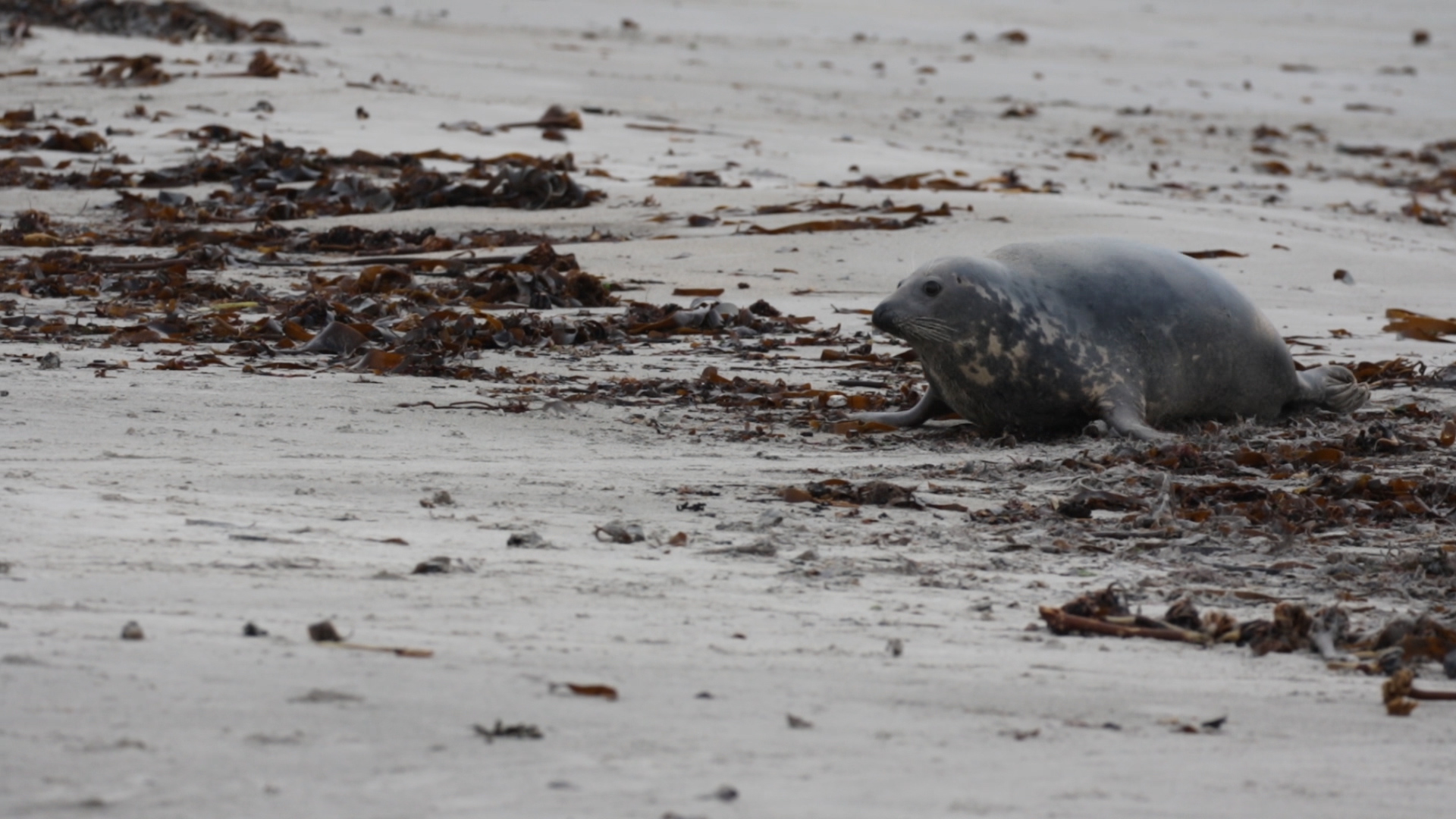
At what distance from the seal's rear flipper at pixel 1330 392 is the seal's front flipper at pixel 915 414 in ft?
3.83

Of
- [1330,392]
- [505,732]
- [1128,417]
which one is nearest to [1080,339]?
[1128,417]

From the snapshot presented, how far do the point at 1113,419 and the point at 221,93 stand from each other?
26.6 ft

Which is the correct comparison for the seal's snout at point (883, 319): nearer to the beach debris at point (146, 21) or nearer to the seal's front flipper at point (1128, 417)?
the seal's front flipper at point (1128, 417)

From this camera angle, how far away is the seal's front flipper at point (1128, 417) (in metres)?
4.50

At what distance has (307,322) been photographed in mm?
5707

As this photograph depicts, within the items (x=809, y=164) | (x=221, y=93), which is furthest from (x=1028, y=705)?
(x=221, y=93)

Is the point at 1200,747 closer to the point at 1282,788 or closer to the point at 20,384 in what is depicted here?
the point at 1282,788

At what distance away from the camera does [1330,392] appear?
5.22 metres

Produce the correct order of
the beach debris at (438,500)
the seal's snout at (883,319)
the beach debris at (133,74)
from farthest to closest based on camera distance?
the beach debris at (133,74), the seal's snout at (883,319), the beach debris at (438,500)

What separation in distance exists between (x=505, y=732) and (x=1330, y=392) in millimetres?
3842

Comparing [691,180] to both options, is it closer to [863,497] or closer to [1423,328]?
[1423,328]

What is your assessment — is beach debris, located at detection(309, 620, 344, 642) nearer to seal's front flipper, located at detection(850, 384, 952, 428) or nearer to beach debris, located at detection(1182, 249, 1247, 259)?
seal's front flipper, located at detection(850, 384, 952, 428)

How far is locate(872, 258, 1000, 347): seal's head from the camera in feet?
15.3

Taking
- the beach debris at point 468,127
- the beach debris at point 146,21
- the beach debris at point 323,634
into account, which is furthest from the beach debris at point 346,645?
the beach debris at point 146,21
